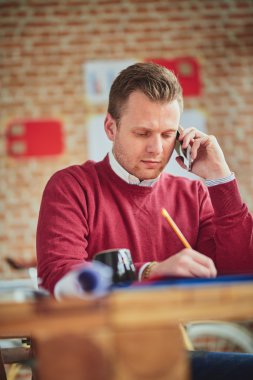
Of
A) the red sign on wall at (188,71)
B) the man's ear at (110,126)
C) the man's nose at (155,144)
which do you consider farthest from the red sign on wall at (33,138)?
the man's nose at (155,144)

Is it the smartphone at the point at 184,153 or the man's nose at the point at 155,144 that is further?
the smartphone at the point at 184,153

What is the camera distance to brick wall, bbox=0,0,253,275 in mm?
4281

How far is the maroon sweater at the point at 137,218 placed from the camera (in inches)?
53.2

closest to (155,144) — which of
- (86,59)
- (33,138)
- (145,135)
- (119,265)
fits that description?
(145,135)

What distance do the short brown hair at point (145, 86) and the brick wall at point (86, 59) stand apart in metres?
2.74

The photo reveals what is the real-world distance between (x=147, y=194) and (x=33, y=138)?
286 centimetres

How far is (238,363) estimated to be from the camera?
135cm

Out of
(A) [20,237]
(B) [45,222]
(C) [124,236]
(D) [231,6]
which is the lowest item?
(A) [20,237]

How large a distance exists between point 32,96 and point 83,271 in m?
3.70

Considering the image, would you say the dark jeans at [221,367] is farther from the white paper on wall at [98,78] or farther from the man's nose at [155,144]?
the white paper on wall at [98,78]

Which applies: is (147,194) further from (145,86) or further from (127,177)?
(145,86)

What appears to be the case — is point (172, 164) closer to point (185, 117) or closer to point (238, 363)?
point (185, 117)

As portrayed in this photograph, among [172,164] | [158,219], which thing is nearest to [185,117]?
[172,164]

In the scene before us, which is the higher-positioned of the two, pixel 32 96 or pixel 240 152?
pixel 32 96
